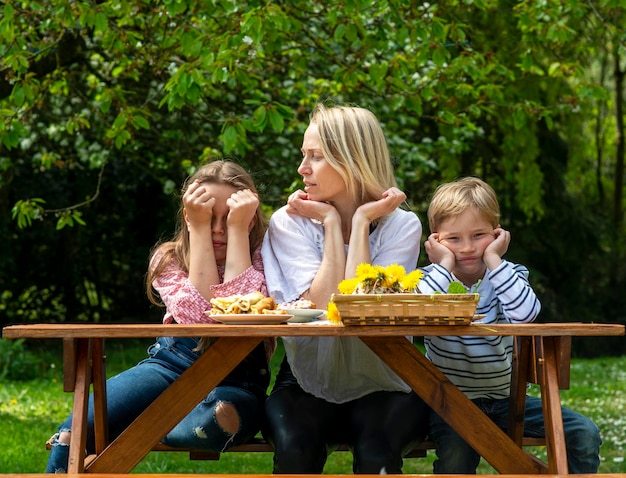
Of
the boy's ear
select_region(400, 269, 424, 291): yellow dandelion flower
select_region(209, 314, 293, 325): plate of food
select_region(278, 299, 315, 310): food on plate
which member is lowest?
select_region(278, 299, 315, 310): food on plate

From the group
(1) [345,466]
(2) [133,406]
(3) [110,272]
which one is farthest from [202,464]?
(3) [110,272]

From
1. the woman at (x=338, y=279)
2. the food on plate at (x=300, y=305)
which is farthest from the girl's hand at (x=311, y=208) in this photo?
the food on plate at (x=300, y=305)

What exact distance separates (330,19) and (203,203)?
250cm

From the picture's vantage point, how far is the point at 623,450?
19.5 ft

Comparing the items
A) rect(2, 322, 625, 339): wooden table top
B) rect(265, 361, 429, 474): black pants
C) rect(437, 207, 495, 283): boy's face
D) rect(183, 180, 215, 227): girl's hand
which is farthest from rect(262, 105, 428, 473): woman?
rect(2, 322, 625, 339): wooden table top

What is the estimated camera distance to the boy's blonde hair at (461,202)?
3.31 m

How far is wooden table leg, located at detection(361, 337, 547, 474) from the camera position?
2789 mm

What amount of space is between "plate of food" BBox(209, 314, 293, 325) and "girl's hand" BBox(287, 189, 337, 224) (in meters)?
0.63

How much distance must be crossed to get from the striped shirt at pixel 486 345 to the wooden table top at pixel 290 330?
53 centimetres

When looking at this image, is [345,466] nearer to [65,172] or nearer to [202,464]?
[202,464]

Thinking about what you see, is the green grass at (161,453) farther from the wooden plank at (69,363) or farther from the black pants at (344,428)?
the wooden plank at (69,363)

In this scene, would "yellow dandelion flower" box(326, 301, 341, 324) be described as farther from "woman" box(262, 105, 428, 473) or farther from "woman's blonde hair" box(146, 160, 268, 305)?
"woman's blonde hair" box(146, 160, 268, 305)

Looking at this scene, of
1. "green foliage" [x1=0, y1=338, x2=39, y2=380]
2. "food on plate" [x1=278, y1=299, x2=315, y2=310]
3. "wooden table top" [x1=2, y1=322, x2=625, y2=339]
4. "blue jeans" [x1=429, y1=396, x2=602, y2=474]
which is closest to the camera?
"wooden table top" [x1=2, y1=322, x2=625, y2=339]

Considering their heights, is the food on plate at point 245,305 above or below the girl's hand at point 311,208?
below
